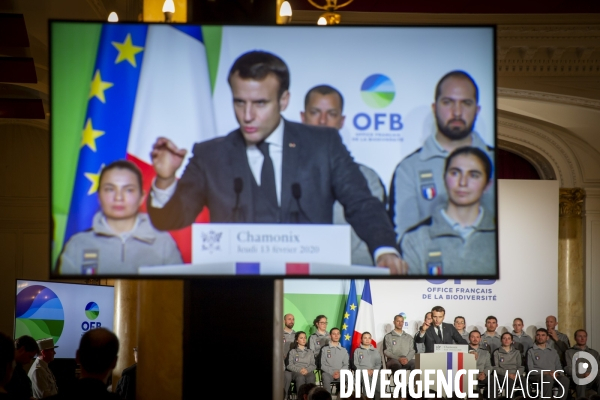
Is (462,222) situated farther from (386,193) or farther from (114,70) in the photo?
(114,70)

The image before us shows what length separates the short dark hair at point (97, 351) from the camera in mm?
2480

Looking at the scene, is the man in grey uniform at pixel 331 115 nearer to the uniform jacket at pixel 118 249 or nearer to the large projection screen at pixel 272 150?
the large projection screen at pixel 272 150

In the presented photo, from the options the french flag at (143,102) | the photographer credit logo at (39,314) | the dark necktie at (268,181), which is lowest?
the photographer credit logo at (39,314)

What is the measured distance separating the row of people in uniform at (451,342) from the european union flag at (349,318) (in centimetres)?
47

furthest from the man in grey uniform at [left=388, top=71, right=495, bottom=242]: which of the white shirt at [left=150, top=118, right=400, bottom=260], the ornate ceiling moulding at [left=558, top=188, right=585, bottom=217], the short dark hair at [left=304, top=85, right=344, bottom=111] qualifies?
the ornate ceiling moulding at [left=558, top=188, right=585, bottom=217]

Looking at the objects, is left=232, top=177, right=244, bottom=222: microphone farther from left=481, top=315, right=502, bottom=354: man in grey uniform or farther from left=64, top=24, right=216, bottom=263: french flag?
left=481, top=315, right=502, bottom=354: man in grey uniform

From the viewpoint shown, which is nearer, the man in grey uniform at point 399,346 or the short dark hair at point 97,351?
the short dark hair at point 97,351

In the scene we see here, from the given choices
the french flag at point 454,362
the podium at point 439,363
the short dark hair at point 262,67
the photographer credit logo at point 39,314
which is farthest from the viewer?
the french flag at point 454,362

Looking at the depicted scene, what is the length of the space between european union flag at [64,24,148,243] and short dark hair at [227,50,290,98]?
348mm

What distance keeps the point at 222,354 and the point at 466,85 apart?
4.37ft

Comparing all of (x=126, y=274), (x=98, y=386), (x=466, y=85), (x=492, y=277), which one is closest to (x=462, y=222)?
(x=492, y=277)

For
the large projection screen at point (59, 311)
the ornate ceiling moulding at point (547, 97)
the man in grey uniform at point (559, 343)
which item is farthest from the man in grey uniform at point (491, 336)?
the large projection screen at point (59, 311)

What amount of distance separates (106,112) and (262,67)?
57 cm

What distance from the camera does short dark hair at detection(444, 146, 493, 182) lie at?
8.87ft
